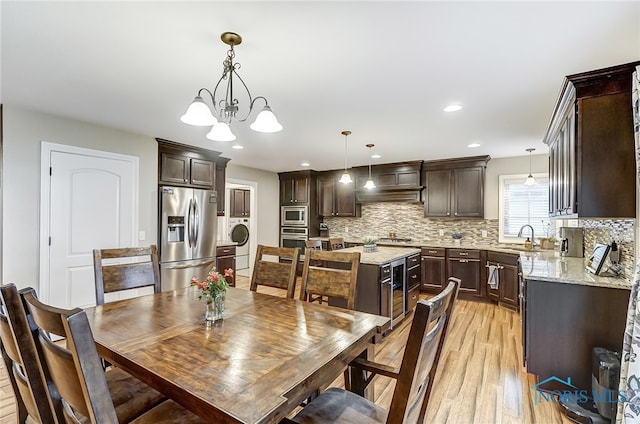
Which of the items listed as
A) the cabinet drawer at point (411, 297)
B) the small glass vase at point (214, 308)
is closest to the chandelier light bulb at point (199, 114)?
the small glass vase at point (214, 308)

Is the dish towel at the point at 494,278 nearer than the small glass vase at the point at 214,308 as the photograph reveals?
No

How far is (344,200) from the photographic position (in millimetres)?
6656

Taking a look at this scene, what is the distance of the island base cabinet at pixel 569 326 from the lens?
84.4 inches

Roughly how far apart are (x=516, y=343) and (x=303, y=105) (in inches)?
129

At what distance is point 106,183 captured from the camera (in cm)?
372

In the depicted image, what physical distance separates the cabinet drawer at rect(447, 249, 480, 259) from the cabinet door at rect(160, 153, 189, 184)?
430cm

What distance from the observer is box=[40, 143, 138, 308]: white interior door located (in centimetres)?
328

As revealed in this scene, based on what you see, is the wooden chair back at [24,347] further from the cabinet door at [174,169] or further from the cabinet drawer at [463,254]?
the cabinet drawer at [463,254]

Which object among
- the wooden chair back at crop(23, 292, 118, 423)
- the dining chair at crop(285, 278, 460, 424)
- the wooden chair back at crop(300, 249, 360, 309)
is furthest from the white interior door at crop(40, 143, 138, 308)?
the dining chair at crop(285, 278, 460, 424)

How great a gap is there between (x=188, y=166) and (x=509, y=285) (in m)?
4.95

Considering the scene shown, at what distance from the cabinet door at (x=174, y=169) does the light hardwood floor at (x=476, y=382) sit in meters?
2.54

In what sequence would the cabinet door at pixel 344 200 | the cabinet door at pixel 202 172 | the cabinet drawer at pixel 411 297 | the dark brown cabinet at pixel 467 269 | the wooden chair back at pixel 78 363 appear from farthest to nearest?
the cabinet door at pixel 344 200
the dark brown cabinet at pixel 467 269
the cabinet door at pixel 202 172
the cabinet drawer at pixel 411 297
the wooden chair back at pixel 78 363

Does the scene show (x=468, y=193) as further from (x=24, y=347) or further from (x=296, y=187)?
(x=24, y=347)

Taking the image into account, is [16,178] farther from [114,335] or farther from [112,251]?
[114,335]
